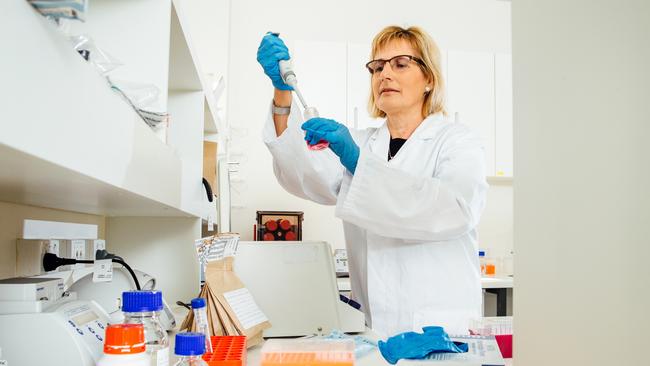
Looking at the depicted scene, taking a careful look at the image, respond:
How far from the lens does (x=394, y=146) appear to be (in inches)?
68.2

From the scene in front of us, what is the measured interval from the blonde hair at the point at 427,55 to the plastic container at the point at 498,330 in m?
0.73

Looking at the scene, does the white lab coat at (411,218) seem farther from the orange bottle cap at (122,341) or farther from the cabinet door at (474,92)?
the cabinet door at (474,92)

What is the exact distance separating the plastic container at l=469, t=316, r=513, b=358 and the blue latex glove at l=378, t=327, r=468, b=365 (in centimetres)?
25

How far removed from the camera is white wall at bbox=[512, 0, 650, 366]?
47cm

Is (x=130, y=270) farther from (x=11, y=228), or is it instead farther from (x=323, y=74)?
(x=323, y=74)

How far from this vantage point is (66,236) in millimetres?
1022

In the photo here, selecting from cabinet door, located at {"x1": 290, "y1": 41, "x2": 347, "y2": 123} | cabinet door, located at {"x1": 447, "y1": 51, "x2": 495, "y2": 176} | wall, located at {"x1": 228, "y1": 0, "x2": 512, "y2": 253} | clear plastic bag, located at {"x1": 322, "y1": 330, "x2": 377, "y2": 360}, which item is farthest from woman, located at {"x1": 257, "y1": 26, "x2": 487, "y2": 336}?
cabinet door, located at {"x1": 447, "y1": 51, "x2": 495, "y2": 176}

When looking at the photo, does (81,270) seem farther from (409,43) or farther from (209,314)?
(409,43)

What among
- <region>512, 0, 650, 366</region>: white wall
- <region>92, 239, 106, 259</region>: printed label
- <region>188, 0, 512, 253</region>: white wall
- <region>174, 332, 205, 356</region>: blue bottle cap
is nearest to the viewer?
<region>512, 0, 650, 366</region>: white wall

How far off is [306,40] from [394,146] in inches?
74.4

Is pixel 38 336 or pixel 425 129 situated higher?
pixel 425 129

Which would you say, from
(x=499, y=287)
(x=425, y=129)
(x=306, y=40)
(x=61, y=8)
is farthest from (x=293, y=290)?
(x=306, y=40)

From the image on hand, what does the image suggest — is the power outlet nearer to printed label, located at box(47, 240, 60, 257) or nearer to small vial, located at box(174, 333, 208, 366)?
printed label, located at box(47, 240, 60, 257)

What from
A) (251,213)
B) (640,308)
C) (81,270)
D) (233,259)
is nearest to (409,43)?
(233,259)
